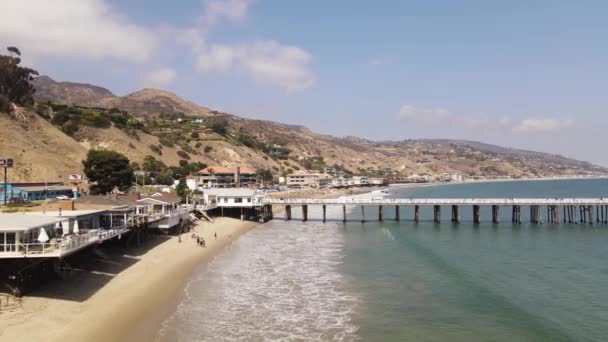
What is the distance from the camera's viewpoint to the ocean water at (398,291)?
24281mm

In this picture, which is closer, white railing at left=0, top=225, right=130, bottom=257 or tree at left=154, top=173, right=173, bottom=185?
white railing at left=0, top=225, right=130, bottom=257

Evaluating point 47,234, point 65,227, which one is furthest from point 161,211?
point 47,234

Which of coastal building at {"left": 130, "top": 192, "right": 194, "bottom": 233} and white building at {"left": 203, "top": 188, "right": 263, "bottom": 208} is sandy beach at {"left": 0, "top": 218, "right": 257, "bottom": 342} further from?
white building at {"left": 203, "top": 188, "right": 263, "bottom": 208}

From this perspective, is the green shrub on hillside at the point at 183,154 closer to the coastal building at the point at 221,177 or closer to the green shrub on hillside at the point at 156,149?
the green shrub on hillside at the point at 156,149

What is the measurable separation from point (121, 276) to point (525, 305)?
25895mm

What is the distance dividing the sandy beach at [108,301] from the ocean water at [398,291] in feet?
4.72

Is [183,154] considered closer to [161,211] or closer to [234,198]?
[234,198]

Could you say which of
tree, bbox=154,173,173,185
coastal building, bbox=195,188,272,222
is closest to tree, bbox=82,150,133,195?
coastal building, bbox=195,188,272,222

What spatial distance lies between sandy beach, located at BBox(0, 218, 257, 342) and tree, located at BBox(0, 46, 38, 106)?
68.3 metres

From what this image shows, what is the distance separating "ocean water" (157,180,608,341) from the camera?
24281 mm

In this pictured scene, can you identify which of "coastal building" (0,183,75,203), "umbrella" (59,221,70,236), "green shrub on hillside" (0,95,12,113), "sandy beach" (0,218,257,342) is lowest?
"sandy beach" (0,218,257,342)

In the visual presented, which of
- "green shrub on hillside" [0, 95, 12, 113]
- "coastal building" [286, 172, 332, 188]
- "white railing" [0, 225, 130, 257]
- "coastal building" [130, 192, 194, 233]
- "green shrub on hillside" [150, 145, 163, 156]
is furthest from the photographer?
"coastal building" [286, 172, 332, 188]

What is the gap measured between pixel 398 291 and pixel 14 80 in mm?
90493

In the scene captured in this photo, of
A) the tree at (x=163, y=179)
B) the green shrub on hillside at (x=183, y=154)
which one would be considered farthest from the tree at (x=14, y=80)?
the green shrub on hillside at (x=183, y=154)
